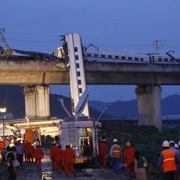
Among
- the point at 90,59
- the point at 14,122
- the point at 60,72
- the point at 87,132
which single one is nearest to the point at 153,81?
the point at 90,59

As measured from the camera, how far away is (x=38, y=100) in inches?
1902

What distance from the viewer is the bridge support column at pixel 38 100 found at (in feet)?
157

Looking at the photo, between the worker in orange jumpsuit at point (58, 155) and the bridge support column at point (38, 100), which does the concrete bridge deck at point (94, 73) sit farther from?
the worker in orange jumpsuit at point (58, 155)

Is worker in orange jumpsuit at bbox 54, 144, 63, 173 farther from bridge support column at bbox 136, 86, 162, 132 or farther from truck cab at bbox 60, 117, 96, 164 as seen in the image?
bridge support column at bbox 136, 86, 162, 132

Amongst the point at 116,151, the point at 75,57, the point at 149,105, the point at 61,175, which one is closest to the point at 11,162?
the point at 61,175

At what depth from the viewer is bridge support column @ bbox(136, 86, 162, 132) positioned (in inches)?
2175

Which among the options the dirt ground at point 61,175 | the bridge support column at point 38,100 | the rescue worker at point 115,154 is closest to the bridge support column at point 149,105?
the bridge support column at point 38,100

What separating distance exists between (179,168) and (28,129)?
24.6m

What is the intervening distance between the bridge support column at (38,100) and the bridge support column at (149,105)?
41.6 feet

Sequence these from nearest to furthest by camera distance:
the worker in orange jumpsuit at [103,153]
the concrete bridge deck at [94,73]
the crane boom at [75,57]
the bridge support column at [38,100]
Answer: the worker in orange jumpsuit at [103,153] < the crane boom at [75,57] < the concrete bridge deck at [94,73] < the bridge support column at [38,100]

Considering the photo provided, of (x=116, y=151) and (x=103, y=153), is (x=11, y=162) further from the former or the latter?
(x=103, y=153)

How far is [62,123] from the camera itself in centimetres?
2347

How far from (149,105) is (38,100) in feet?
46.8

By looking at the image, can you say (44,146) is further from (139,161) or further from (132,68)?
(139,161)
